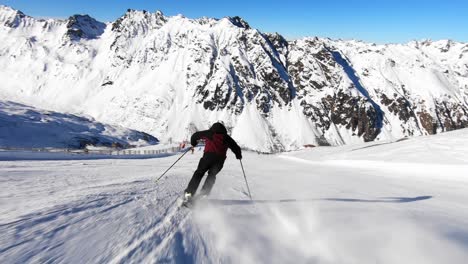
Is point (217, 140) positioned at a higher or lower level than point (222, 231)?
higher

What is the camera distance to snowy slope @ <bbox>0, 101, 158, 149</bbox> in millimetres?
119794

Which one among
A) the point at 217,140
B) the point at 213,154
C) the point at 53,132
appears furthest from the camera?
the point at 53,132

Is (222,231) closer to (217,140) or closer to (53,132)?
(217,140)

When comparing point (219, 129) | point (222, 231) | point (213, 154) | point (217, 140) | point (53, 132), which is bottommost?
point (222, 231)

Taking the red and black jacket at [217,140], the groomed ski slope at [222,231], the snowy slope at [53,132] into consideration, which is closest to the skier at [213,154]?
the red and black jacket at [217,140]

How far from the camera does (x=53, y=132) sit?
137000 mm

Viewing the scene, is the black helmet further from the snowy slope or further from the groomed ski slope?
the snowy slope

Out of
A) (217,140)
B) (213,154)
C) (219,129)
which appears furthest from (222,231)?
(219,129)

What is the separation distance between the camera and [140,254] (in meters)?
3.93

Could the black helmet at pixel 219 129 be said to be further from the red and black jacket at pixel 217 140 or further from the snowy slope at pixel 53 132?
the snowy slope at pixel 53 132

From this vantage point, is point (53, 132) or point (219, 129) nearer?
point (219, 129)

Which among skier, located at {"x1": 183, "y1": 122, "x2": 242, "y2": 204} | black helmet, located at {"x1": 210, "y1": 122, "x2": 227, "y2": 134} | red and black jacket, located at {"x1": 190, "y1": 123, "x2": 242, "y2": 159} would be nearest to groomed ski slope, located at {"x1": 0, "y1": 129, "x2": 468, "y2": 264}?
skier, located at {"x1": 183, "y1": 122, "x2": 242, "y2": 204}

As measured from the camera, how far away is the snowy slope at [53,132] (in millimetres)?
119794

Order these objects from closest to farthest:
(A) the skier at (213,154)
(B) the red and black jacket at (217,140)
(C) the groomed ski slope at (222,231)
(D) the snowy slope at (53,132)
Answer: (C) the groomed ski slope at (222,231), (A) the skier at (213,154), (B) the red and black jacket at (217,140), (D) the snowy slope at (53,132)
